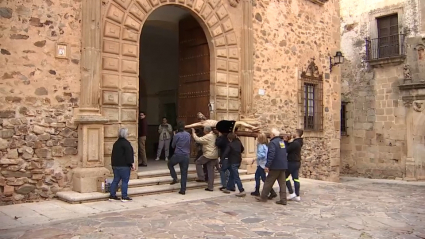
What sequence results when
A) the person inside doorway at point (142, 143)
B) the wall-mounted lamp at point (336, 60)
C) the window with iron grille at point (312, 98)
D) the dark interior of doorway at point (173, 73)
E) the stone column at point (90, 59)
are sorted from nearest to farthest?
the stone column at point (90, 59) < the person inside doorway at point (142, 143) < the dark interior of doorway at point (173, 73) < the window with iron grille at point (312, 98) < the wall-mounted lamp at point (336, 60)

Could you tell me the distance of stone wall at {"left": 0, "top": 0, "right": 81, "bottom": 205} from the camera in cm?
640

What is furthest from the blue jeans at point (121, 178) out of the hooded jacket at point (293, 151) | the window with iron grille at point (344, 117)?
the window with iron grille at point (344, 117)

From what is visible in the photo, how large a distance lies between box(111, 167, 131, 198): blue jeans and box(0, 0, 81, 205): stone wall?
0.95 meters

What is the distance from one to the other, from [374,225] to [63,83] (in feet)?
18.8

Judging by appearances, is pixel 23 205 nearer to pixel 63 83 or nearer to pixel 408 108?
pixel 63 83

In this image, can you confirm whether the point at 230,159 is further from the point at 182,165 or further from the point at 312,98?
the point at 312,98

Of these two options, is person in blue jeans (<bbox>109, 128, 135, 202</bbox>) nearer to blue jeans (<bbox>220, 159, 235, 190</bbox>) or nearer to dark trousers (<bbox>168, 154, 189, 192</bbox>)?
dark trousers (<bbox>168, 154, 189, 192</bbox>)

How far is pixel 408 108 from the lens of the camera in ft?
51.1

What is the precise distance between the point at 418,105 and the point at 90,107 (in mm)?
13222

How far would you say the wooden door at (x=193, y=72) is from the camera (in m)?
9.73

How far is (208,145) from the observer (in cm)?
768

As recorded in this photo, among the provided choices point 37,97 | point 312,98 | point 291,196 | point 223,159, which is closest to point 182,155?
point 223,159

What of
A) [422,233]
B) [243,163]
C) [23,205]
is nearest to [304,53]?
[243,163]

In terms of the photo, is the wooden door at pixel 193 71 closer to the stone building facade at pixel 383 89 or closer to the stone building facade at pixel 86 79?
the stone building facade at pixel 86 79
